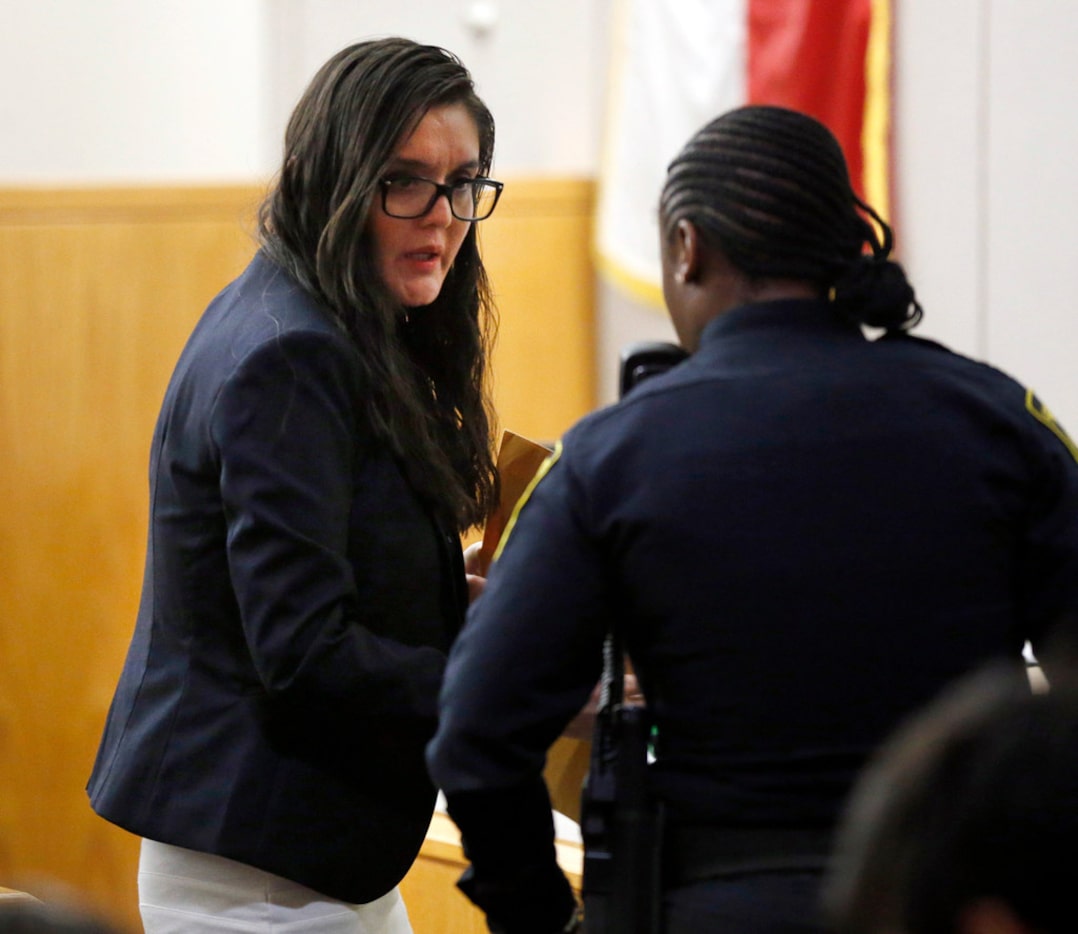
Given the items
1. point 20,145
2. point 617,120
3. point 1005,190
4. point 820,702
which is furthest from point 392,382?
point 20,145

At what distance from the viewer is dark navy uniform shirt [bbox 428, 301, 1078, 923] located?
1.14 meters

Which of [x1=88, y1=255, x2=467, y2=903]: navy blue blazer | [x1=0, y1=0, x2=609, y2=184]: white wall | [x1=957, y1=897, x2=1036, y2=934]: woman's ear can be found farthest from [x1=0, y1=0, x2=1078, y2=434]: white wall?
[x1=957, y1=897, x2=1036, y2=934]: woman's ear

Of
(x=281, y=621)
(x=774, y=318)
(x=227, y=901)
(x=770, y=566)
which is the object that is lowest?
(x=227, y=901)

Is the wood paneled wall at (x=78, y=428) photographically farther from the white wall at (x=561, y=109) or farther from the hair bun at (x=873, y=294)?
the hair bun at (x=873, y=294)

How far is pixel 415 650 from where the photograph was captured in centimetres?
144

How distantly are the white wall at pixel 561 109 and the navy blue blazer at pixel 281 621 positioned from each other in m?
2.13

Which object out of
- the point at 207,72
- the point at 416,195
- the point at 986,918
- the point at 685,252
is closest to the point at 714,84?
the point at 207,72

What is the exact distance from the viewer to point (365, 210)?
4.82 ft

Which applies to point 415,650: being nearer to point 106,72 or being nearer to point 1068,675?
point 1068,675

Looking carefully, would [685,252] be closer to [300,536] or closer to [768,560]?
[768,560]

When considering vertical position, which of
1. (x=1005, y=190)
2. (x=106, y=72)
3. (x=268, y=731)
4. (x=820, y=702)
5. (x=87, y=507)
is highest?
(x=106, y=72)

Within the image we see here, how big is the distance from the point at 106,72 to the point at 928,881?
490 centimetres

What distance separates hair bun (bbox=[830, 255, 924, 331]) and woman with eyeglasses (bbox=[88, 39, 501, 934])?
0.46 meters

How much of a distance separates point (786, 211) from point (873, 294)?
0.32ft
